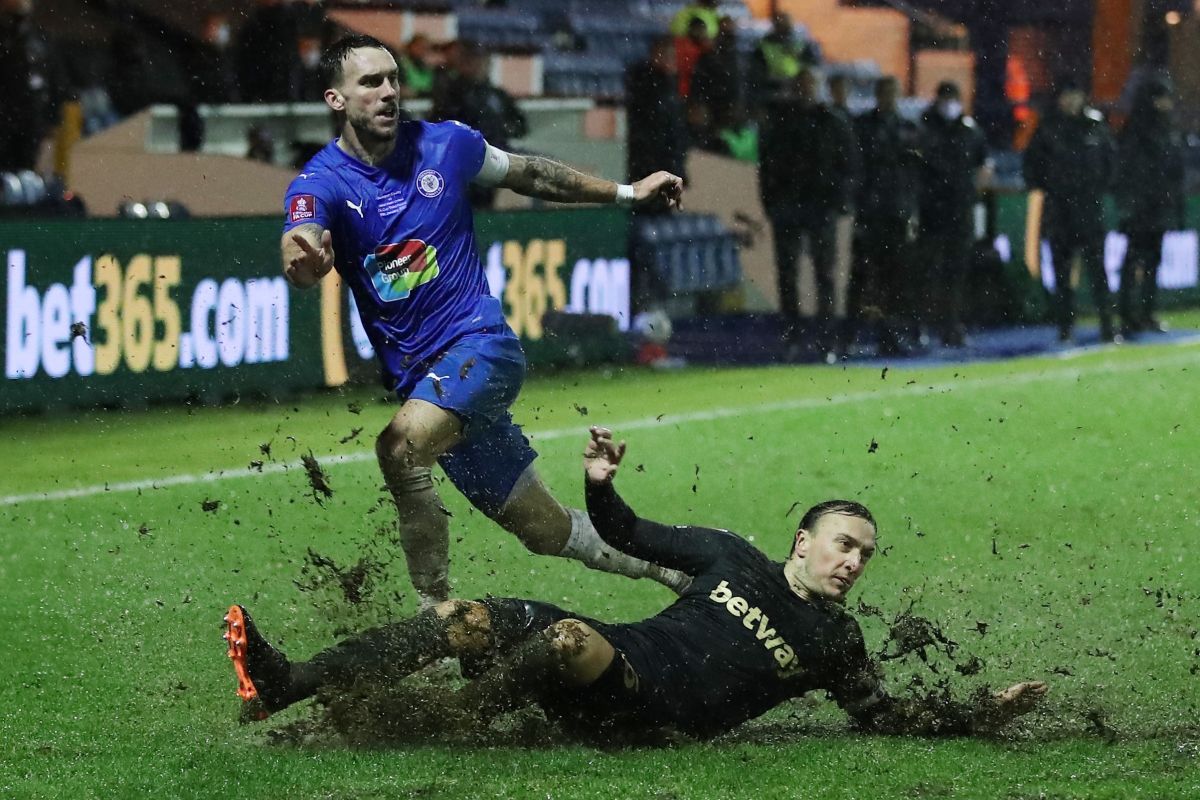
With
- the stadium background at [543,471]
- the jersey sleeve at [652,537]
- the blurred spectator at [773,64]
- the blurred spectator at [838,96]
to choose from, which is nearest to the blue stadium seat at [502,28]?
the stadium background at [543,471]

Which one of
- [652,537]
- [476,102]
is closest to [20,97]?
[476,102]

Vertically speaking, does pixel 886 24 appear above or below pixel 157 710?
above

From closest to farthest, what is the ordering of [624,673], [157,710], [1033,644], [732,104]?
1. [624,673]
2. [157,710]
3. [1033,644]
4. [732,104]

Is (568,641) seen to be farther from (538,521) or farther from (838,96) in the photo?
(838,96)

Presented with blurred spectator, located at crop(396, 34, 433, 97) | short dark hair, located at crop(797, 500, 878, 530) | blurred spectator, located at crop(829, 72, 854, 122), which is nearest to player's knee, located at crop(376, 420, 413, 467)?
short dark hair, located at crop(797, 500, 878, 530)

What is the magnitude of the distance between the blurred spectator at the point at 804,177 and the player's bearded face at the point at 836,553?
386 inches

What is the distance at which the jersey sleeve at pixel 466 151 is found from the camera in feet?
20.8

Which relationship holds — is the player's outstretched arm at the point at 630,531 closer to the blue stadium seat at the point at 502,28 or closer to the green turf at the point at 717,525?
the green turf at the point at 717,525

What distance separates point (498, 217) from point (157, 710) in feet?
25.4

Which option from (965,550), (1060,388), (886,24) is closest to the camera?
(965,550)

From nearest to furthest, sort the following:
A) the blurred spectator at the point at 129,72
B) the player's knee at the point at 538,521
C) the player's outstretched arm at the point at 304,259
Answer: the player's outstretched arm at the point at 304,259
the player's knee at the point at 538,521
the blurred spectator at the point at 129,72

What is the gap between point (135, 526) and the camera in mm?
8875

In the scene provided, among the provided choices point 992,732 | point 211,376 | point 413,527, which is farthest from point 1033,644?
point 211,376

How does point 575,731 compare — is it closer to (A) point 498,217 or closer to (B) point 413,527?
(B) point 413,527
